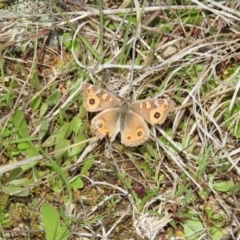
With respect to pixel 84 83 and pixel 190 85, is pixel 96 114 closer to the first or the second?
pixel 84 83

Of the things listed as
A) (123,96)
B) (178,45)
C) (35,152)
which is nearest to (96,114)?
(123,96)

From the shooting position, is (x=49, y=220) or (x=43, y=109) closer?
(x=49, y=220)

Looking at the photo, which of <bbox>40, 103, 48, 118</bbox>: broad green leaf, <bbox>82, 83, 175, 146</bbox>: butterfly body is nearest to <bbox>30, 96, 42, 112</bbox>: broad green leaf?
<bbox>40, 103, 48, 118</bbox>: broad green leaf

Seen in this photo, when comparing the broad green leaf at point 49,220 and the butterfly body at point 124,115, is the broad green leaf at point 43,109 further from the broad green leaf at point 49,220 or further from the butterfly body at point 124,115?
the broad green leaf at point 49,220

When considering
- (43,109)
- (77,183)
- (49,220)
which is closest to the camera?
(49,220)

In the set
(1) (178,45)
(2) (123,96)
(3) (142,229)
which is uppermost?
(1) (178,45)

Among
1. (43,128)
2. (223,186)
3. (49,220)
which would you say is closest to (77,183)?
(49,220)

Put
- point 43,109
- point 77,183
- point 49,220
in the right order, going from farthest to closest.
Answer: point 43,109
point 77,183
point 49,220

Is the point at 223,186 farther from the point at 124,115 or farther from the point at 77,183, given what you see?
the point at 77,183
